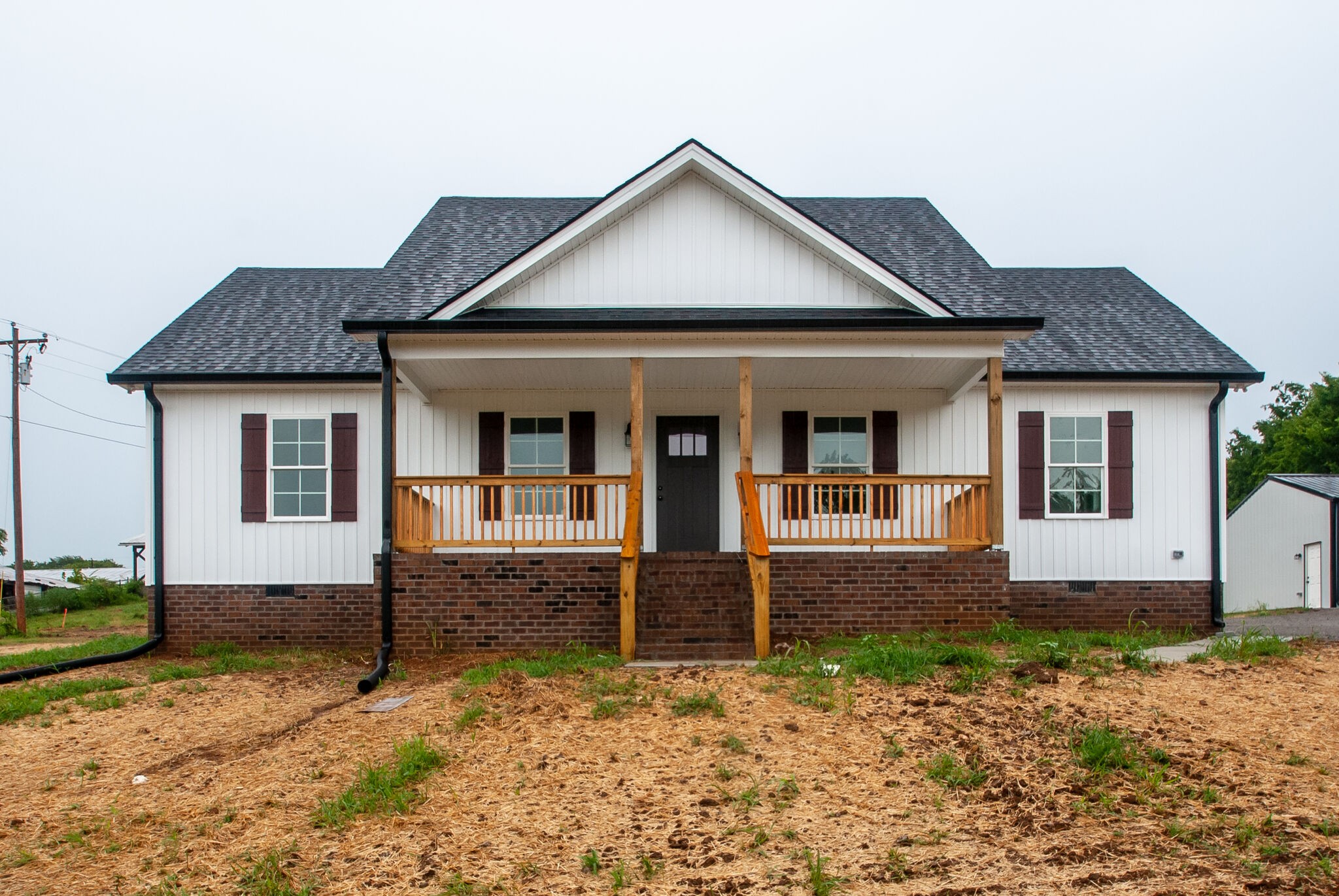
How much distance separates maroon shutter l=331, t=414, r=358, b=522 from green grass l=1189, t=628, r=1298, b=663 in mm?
9788

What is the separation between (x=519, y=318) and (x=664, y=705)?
19.2ft

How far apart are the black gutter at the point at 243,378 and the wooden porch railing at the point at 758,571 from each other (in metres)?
5.37

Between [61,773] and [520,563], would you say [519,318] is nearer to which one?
[520,563]

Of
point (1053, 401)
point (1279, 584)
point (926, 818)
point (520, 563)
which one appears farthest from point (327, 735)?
point (1279, 584)

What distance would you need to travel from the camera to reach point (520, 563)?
1027 cm

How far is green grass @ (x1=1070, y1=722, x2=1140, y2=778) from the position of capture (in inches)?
226

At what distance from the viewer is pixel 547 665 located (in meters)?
8.99

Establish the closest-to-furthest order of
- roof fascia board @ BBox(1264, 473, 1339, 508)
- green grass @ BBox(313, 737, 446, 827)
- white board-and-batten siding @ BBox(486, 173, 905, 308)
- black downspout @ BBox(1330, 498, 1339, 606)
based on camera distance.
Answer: green grass @ BBox(313, 737, 446, 827), white board-and-batten siding @ BBox(486, 173, 905, 308), black downspout @ BBox(1330, 498, 1339, 606), roof fascia board @ BBox(1264, 473, 1339, 508)

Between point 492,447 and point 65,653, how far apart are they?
6690 mm

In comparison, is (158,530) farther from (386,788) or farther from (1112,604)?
(1112,604)

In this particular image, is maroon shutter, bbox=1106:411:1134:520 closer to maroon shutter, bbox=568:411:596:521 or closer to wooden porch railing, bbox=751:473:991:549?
wooden porch railing, bbox=751:473:991:549

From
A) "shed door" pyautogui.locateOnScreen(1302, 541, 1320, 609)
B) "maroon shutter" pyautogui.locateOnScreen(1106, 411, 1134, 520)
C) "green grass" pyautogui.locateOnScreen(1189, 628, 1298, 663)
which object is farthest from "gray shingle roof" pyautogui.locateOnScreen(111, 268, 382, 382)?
Answer: "shed door" pyautogui.locateOnScreen(1302, 541, 1320, 609)

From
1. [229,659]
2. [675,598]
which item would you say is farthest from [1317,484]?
[229,659]

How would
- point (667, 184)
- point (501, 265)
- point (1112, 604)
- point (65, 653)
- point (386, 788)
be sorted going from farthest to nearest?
1. point (65, 653)
2. point (1112, 604)
3. point (501, 265)
4. point (667, 184)
5. point (386, 788)
